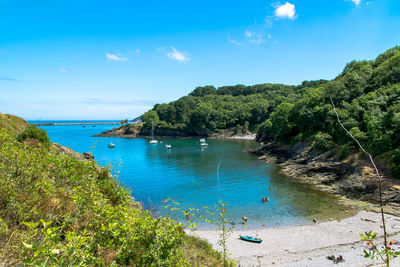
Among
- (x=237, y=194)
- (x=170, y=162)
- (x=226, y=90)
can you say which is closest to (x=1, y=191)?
(x=237, y=194)

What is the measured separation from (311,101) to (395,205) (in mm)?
28980

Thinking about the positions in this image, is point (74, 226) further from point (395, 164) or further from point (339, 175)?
point (339, 175)

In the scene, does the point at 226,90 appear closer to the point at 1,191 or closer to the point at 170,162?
the point at 170,162

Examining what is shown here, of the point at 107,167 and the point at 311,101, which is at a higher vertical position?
the point at 311,101

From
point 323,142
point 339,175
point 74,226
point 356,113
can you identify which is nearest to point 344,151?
point 339,175

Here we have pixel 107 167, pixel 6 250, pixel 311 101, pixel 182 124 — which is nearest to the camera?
pixel 6 250

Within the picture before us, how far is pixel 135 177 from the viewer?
43.3 metres

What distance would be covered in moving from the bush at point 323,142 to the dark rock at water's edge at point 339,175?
43.2 inches

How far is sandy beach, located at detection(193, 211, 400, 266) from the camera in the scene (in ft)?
54.9

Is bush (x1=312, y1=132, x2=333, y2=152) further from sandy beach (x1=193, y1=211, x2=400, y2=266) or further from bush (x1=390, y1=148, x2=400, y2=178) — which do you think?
sandy beach (x1=193, y1=211, x2=400, y2=266)

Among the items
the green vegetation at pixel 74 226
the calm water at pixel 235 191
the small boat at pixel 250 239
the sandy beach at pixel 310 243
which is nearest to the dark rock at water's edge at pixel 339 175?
the calm water at pixel 235 191

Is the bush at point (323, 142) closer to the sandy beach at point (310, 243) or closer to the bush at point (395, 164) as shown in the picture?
the bush at point (395, 164)

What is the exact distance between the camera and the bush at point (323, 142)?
4000 cm

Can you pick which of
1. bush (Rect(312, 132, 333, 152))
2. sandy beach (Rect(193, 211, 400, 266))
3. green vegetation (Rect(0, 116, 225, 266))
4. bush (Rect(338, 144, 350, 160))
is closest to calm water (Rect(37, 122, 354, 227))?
sandy beach (Rect(193, 211, 400, 266))
